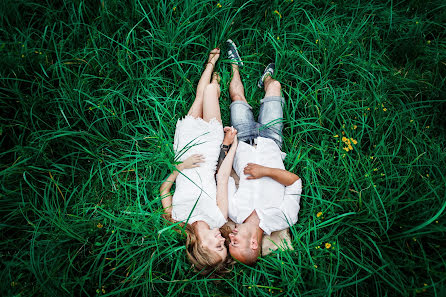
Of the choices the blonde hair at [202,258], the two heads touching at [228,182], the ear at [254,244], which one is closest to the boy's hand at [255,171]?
the two heads touching at [228,182]

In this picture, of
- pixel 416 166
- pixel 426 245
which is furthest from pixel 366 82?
pixel 426 245

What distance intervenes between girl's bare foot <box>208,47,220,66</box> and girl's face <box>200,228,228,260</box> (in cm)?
188

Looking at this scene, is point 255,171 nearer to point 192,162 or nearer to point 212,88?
point 192,162

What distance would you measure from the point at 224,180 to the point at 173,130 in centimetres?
83

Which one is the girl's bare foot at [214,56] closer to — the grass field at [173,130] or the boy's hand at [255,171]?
the grass field at [173,130]

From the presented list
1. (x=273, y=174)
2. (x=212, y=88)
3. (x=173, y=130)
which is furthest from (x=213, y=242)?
(x=212, y=88)

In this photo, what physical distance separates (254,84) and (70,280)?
2.72 m

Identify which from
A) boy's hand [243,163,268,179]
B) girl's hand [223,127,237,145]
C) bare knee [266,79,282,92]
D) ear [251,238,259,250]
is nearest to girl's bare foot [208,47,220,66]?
bare knee [266,79,282,92]

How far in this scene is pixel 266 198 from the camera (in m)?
2.24

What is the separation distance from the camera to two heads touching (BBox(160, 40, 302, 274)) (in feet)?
6.85

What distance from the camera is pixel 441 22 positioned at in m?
2.70

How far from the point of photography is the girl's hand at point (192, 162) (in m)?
2.31

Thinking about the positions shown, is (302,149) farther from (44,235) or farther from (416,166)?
(44,235)

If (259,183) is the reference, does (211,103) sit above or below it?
above
